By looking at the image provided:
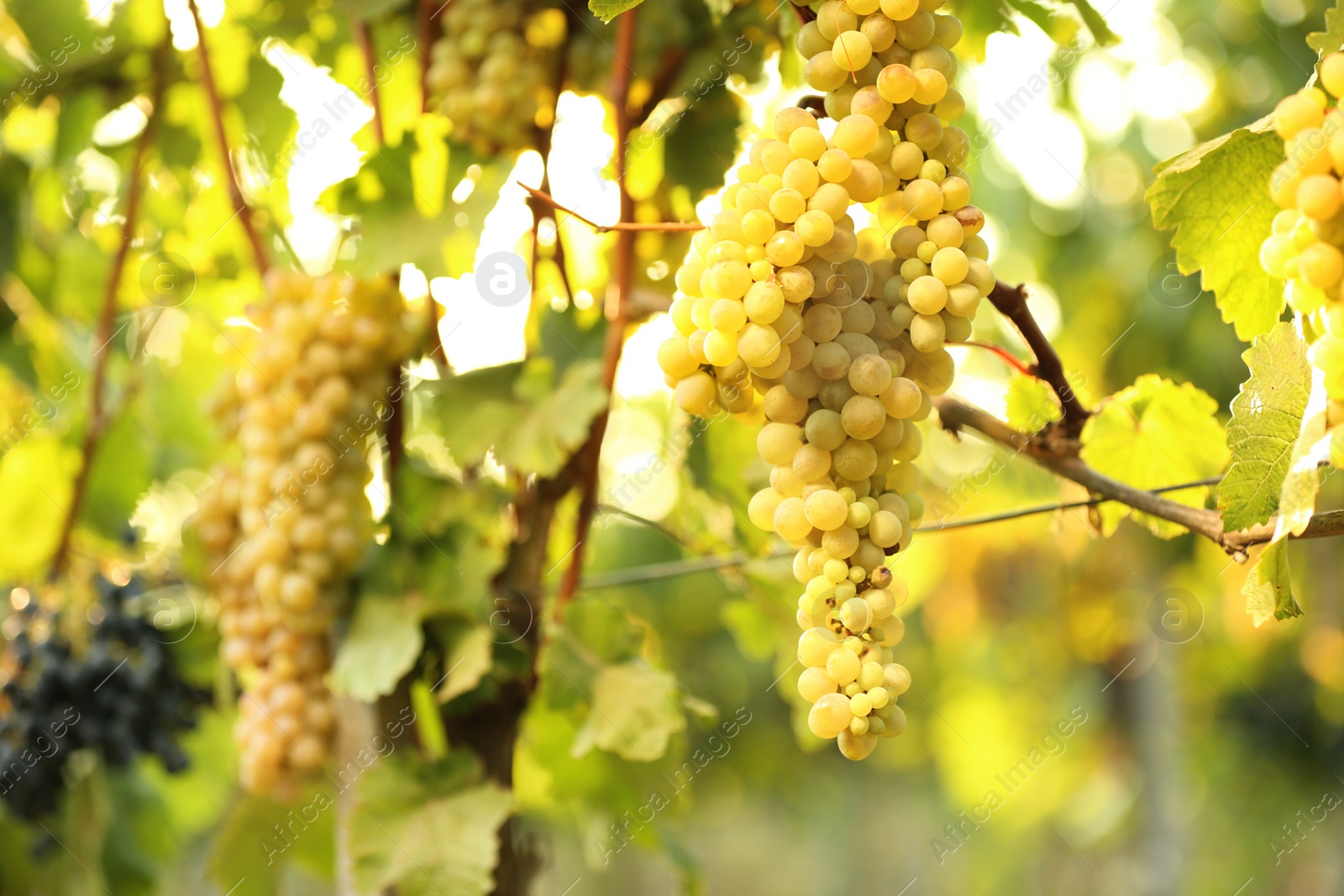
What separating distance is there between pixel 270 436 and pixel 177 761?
0.57 meters

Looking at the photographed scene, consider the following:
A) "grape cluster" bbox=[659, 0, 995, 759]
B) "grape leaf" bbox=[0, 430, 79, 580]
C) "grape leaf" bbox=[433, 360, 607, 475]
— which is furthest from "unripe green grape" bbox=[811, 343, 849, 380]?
"grape leaf" bbox=[0, 430, 79, 580]

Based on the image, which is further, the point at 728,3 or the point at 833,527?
the point at 728,3

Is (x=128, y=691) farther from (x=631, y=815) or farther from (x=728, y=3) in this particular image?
(x=728, y=3)

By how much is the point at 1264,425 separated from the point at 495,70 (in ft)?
2.27

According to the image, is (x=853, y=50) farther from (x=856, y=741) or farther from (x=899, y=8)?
(x=856, y=741)

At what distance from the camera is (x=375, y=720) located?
995mm

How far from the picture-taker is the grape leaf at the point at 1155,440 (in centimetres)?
73

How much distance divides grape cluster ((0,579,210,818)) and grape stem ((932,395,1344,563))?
1.05 m

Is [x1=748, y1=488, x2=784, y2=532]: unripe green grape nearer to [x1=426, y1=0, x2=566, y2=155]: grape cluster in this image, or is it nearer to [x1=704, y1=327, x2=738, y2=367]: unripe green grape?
[x1=704, y1=327, x2=738, y2=367]: unripe green grape

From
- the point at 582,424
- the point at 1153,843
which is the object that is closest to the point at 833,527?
the point at 582,424

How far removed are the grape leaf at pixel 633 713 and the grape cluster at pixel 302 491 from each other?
28cm

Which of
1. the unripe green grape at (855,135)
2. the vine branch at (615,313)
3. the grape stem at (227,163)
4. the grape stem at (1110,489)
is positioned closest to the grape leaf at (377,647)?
the vine branch at (615,313)

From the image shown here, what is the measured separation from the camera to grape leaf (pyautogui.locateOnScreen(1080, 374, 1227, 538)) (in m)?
0.73

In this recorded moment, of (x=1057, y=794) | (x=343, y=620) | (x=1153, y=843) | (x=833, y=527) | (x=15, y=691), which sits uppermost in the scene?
(x=833, y=527)
